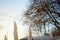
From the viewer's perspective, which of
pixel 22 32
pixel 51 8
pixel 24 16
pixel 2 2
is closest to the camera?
pixel 2 2

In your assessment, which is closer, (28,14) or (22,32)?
(28,14)

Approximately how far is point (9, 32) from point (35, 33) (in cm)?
320

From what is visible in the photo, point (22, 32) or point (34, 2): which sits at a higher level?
point (34, 2)

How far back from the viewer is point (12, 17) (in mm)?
19359

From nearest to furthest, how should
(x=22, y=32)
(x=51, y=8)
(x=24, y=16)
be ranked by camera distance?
(x=51, y=8)
(x=24, y=16)
(x=22, y=32)

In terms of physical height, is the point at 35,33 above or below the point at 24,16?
below

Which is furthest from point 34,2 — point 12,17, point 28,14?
point 12,17

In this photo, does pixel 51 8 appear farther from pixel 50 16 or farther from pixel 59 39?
pixel 59 39

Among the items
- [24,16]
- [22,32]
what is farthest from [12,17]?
[22,32]

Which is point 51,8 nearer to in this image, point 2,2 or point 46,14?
point 46,14

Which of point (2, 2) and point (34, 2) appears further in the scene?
point (34, 2)

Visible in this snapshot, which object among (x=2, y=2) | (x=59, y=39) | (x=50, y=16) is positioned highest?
(x=2, y=2)

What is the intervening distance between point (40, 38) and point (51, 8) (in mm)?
3591

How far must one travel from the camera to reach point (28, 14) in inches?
796
